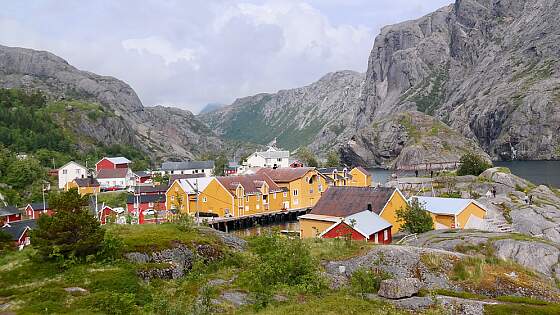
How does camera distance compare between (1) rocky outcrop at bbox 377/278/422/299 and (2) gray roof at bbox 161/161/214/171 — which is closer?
(1) rocky outcrop at bbox 377/278/422/299

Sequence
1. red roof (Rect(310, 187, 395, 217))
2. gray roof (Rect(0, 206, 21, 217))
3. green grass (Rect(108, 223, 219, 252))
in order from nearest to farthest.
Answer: green grass (Rect(108, 223, 219, 252)), red roof (Rect(310, 187, 395, 217)), gray roof (Rect(0, 206, 21, 217))

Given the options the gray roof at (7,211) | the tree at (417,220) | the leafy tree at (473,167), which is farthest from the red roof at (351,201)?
the gray roof at (7,211)

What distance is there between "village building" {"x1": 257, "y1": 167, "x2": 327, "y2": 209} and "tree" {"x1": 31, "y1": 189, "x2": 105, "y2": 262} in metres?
49.5

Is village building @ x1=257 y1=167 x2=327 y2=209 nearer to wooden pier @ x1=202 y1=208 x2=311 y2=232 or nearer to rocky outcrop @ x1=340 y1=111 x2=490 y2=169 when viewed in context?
wooden pier @ x1=202 y1=208 x2=311 y2=232

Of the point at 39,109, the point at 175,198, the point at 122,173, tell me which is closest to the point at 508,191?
the point at 175,198

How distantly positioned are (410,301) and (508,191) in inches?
1982

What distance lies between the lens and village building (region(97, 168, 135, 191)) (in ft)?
361

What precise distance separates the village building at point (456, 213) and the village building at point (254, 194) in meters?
26.9

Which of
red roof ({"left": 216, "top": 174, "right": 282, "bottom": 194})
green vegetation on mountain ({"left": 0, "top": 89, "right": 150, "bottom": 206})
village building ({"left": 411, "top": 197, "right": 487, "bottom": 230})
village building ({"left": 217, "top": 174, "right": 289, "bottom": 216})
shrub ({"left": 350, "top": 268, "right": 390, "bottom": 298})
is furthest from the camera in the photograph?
green vegetation on mountain ({"left": 0, "top": 89, "right": 150, "bottom": 206})

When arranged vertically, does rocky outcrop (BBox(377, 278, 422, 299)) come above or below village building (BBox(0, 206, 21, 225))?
below

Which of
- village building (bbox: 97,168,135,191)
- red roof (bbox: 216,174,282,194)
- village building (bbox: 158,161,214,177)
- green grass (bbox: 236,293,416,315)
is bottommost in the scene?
green grass (bbox: 236,293,416,315)

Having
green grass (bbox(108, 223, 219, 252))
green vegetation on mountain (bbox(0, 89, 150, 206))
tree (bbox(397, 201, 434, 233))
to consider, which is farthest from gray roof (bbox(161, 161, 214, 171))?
green grass (bbox(108, 223, 219, 252))

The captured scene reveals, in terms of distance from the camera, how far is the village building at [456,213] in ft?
140

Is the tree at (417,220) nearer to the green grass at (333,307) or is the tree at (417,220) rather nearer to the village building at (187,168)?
the green grass at (333,307)
